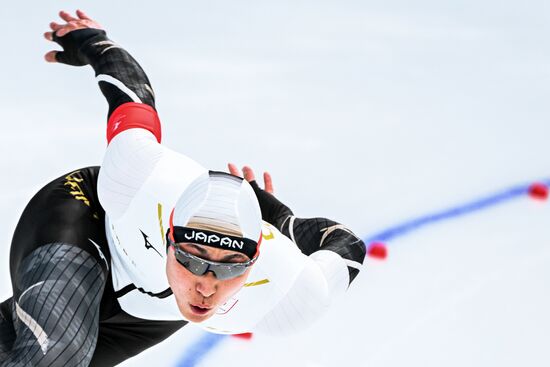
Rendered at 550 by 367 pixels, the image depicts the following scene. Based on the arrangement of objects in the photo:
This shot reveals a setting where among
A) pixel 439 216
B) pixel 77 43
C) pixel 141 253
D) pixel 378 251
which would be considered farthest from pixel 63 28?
pixel 439 216

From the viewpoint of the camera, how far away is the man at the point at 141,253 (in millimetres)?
3193

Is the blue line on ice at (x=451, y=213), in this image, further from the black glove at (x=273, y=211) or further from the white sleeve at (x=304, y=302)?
the white sleeve at (x=304, y=302)

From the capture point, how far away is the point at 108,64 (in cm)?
381

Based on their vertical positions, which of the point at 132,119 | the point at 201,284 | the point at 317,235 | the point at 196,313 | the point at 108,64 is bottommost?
the point at 196,313

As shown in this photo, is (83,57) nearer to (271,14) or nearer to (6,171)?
(6,171)

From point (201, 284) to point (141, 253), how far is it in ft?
1.23

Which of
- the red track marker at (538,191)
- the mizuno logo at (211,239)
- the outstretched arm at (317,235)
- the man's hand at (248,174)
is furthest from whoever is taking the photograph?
the red track marker at (538,191)

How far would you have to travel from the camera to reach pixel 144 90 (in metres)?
3.84

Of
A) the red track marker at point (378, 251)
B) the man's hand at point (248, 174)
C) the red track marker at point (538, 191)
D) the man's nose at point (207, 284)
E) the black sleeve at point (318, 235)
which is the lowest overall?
the red track marker at point (378, 251)

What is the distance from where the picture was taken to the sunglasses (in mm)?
3158

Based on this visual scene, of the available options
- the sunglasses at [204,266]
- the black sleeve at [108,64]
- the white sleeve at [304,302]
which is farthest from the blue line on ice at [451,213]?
the sunglasses at [204,266]

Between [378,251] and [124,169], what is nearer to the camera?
[124,169]

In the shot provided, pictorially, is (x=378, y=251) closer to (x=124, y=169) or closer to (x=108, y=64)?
(x=108, y=64)

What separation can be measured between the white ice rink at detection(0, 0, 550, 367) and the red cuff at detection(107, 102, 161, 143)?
1036 millimetres
